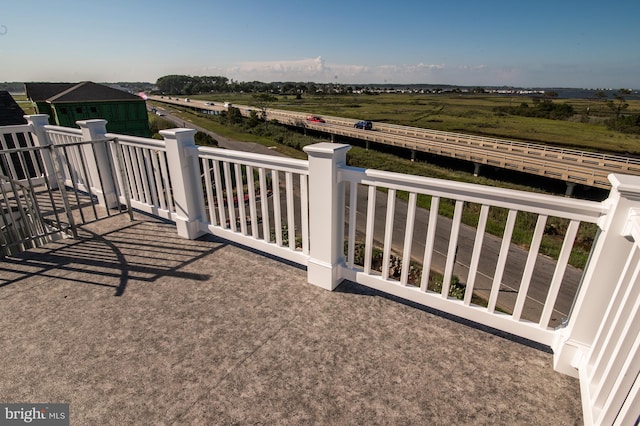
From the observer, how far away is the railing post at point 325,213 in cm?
270

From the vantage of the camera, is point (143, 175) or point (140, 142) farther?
point (143, 175)

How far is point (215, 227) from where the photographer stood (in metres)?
3.95

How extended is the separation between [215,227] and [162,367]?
1981 mm

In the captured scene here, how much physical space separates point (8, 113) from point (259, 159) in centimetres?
1508

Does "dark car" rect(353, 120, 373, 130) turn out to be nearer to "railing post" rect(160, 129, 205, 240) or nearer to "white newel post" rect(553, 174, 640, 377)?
"railing post" rect(160, 129, 205, 240)

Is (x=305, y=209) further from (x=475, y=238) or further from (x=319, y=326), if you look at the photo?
(x=475, y=238)

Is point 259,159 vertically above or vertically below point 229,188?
above

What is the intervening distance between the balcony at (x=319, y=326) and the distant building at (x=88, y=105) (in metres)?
22.0

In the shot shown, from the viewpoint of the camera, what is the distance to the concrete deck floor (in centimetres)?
192

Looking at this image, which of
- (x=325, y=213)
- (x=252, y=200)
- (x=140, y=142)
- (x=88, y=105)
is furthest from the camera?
(x=88, y=105)

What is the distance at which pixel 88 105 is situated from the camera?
20.8 meters

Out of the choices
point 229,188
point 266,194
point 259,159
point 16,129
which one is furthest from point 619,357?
point 16,129

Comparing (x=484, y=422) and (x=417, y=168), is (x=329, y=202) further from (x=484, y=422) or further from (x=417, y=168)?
(x=417, y=168)

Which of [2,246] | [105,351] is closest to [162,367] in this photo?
[105,351]
